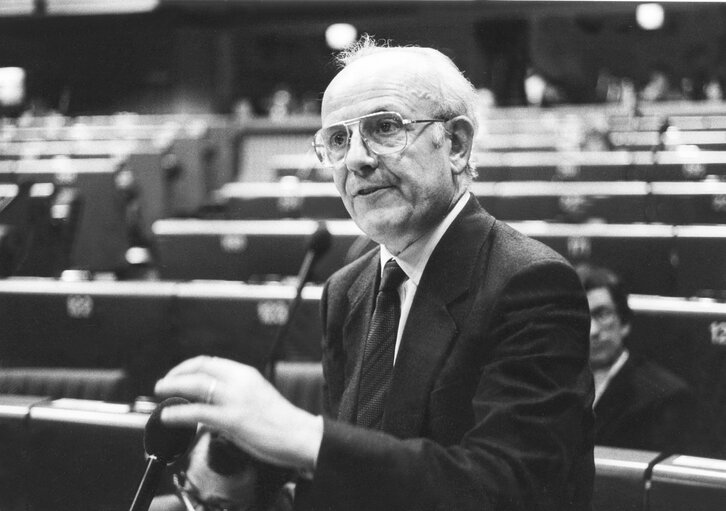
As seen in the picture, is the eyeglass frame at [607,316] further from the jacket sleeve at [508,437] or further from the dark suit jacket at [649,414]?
the jacket sleeve at [508,437]

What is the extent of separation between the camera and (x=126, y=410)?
1.14 metres

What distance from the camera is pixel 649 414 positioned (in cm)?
190

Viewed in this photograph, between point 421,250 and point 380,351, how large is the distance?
0.11m

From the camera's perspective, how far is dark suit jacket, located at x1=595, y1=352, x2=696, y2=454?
188cm

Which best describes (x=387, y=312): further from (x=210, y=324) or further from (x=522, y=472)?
(x=210, y=324)

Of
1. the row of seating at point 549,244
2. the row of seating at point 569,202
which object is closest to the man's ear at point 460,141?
the row of seating at point 549,244

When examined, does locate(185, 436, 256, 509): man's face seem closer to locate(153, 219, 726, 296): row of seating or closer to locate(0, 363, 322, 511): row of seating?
locate(0, 363, 322, 511): row of seating

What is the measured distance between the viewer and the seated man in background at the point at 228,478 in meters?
0.73

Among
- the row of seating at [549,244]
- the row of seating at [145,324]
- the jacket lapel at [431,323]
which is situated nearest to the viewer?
the jacket lapel at [431,323]

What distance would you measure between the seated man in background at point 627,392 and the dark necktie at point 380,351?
1.02 m

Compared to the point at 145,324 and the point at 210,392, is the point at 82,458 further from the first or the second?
the point at 145,324

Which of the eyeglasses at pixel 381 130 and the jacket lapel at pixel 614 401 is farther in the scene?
the jacket lapel at pixel 614 401

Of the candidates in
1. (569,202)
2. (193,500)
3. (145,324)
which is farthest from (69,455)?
(569,202)

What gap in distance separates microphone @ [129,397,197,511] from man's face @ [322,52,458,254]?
286 mm
